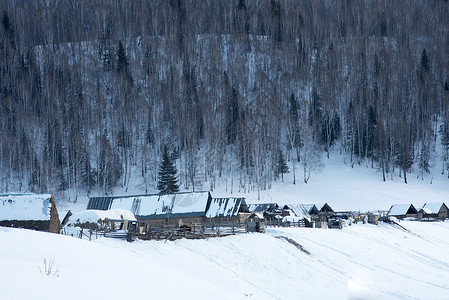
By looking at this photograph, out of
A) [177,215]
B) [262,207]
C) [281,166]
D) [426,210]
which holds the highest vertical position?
[281,166]

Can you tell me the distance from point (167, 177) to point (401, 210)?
3384cm

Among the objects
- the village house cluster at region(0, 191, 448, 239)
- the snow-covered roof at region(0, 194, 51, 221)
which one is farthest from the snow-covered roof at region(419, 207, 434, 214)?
the snow-covered roof at region(0, 194, 51, 221)

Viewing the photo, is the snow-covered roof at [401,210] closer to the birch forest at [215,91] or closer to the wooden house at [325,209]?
the wooden house at [325,209]

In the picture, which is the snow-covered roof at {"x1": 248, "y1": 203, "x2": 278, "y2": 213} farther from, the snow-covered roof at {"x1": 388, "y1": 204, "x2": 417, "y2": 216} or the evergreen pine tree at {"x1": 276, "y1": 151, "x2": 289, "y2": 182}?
the snow-covered roof at {"x1": 388, "y1": 204, "x2": 417, "y2": 216}

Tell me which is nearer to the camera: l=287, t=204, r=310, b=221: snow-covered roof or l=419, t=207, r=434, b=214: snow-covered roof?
l=287, t=204, r=310, b=221: snow-covered roof

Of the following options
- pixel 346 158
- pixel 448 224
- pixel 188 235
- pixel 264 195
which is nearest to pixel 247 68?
pixel 346 158

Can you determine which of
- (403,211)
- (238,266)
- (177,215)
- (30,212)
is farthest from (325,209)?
(30,212)

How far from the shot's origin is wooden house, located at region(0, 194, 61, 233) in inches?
1217

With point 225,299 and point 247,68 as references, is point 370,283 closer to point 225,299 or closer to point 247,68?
→ point 225,299

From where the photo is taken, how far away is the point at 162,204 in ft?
175

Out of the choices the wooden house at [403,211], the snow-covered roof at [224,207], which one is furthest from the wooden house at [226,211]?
the wooden house at [403,211]

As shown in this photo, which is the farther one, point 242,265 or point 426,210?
point 426,210

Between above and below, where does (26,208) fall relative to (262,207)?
above

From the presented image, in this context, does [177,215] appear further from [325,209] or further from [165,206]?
[325,209]
